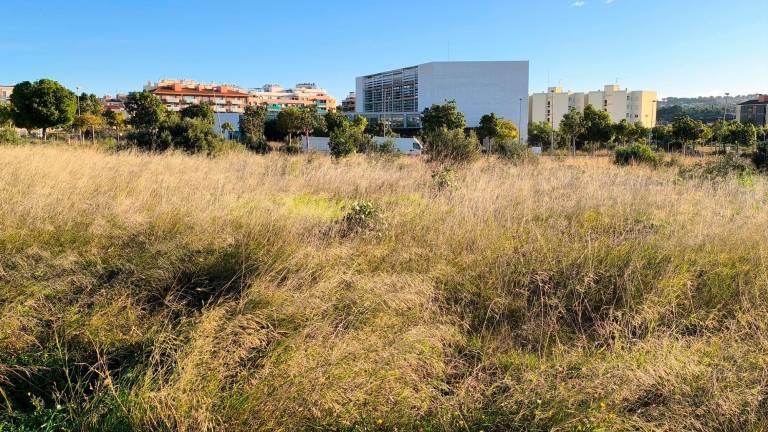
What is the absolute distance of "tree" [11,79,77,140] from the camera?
29.0 metres

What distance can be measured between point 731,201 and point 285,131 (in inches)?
1816

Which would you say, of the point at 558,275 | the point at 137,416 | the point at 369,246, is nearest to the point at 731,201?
the point at 558,275

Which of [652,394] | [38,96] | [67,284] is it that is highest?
[38,96]

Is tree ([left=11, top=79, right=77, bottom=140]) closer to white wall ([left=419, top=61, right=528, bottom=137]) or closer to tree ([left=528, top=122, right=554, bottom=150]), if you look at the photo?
tree ([left=528, top=122, right=554, bottom=150])

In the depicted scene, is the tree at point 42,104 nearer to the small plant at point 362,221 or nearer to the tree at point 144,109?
the tree at point 144,109

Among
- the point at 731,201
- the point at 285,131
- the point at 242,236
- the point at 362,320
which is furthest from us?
the point at 285,131

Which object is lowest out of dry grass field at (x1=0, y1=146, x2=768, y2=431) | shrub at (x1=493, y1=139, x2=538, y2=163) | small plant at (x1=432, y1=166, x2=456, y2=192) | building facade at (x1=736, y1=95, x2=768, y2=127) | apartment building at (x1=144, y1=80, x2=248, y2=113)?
dry grass field at (x1=0, y1=146, x2=768, y2=431)

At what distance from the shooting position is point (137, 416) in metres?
1.99

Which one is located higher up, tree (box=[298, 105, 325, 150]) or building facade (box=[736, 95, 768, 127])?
building facade (box=[736, 95, 768, 127])

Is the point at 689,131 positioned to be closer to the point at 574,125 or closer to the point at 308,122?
the point at 574,125

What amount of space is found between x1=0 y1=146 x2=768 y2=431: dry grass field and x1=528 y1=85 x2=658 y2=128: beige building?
322ft

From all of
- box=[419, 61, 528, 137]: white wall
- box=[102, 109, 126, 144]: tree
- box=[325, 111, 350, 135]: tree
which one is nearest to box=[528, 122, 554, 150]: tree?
box=[325, 111, 350, 135]: tree

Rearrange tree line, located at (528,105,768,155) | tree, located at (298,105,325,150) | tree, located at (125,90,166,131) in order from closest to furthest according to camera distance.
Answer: tree, located at (125,90,166,131) → tree line, located at (528,105,768,155) → tree, located at (298,105,325,150)

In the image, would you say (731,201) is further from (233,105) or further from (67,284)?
(233,105)
